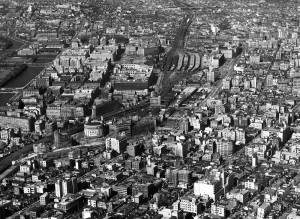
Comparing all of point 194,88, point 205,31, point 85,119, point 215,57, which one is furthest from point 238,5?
point 85,119

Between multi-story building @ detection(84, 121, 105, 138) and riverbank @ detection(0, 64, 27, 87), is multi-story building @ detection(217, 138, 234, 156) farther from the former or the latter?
riverbank @ detection(0, 64, 27, 87)

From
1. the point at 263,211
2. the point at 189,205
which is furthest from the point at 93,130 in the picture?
the point at 263,211

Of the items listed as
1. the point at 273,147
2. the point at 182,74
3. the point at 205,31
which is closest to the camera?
the point at 273,147

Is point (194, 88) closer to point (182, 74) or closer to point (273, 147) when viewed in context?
point (182, 74)

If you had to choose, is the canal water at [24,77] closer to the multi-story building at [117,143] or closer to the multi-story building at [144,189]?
the multi-story building at [117,143]

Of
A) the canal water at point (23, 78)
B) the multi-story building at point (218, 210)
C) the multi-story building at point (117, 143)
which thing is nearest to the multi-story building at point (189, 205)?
the multi-story building at point (218, 210)

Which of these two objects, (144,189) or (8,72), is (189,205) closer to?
(144,189)

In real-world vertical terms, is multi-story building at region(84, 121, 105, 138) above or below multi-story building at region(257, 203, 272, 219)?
above

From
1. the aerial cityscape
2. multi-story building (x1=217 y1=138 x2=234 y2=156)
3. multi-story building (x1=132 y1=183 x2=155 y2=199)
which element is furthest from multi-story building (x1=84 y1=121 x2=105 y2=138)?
multi-story building (x1=132 y1=183 x2=155 y2=199)
